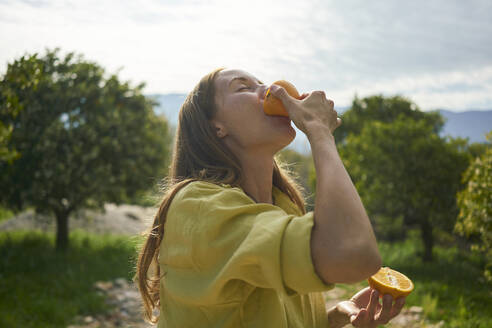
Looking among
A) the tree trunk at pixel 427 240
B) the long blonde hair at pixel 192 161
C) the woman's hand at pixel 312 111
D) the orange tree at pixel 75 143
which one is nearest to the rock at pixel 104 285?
the orange tree at pixel 75 143

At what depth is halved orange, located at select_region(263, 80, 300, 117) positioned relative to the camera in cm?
179

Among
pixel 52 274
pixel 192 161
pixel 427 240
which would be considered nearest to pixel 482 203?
pixel 427 240

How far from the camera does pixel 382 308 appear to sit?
1.72m

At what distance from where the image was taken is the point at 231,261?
1325 millimetres

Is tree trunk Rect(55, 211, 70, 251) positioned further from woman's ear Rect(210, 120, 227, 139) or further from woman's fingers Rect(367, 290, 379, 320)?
woman's fingers Rect(367, 290, 379, 320)

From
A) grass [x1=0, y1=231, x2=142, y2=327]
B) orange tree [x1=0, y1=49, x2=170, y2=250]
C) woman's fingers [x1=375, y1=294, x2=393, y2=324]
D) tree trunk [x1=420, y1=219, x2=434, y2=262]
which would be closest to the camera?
woman's fingers [x1=375, y1=294, x2=393, y2=324]

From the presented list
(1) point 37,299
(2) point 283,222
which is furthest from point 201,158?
(1) point 37,299

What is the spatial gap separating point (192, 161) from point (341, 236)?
95cm

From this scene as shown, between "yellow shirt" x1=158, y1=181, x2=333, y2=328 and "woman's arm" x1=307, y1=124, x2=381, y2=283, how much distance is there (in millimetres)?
35

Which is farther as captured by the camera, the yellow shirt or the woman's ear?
the woman's ear

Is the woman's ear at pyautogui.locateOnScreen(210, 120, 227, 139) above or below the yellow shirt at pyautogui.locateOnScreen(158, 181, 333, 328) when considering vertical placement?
above

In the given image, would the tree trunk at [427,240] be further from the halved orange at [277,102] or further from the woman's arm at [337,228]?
the woman's arm at [337,228]

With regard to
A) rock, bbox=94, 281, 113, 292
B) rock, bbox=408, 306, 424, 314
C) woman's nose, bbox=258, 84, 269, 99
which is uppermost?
woman's nose, bbox=258, 84, 269, 99

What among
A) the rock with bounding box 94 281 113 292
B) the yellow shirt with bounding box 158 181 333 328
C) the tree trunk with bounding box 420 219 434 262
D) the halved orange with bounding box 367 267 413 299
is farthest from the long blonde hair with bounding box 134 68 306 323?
the tree trunk with bounding box 420 219 434 262
